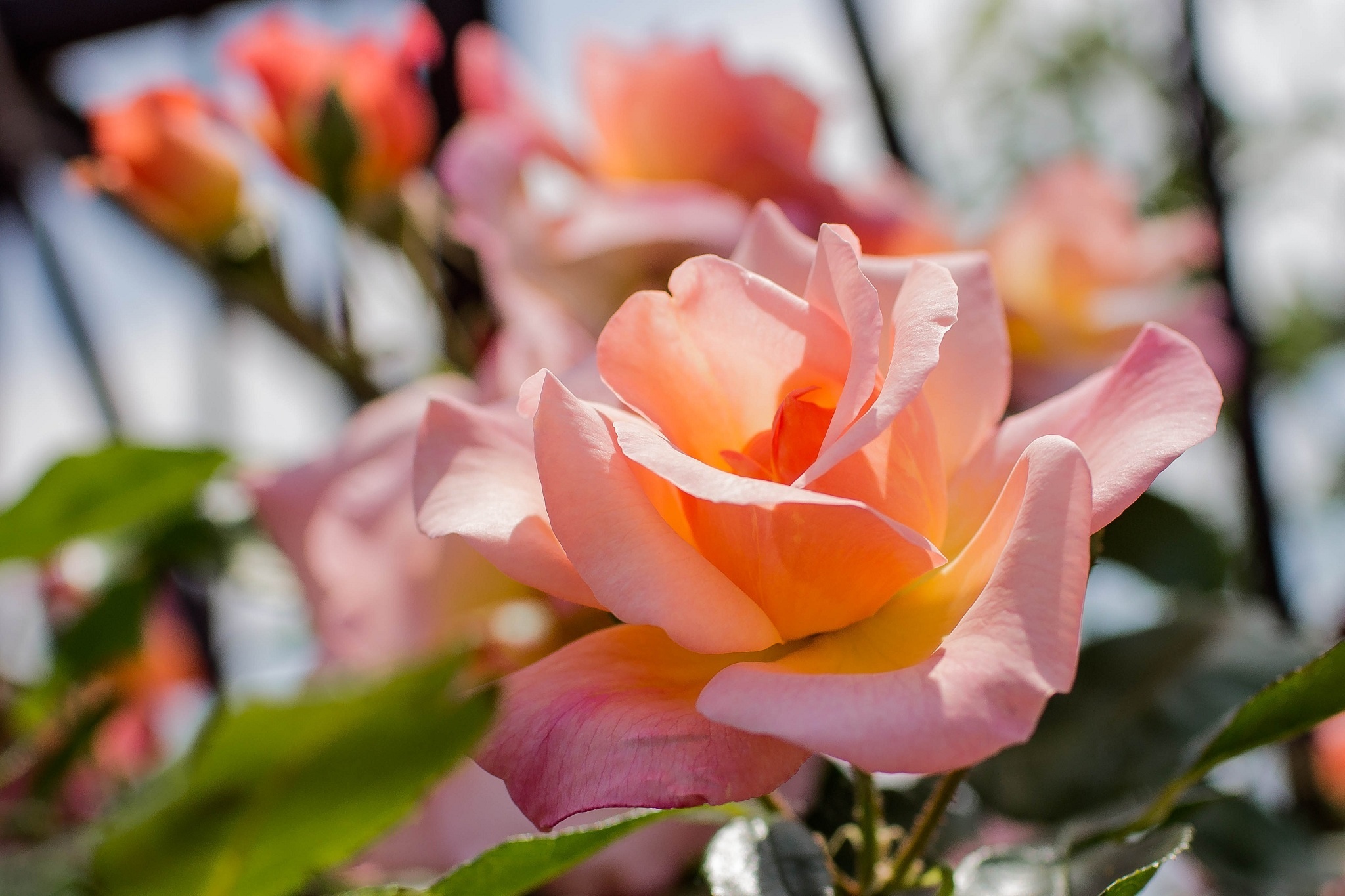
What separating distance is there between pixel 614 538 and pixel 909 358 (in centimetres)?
6

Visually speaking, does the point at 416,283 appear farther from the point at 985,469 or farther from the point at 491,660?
the point at 985,469

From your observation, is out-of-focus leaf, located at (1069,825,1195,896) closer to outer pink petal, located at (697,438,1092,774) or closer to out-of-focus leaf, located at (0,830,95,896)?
outer pink petal, located at (697,438,1092,774)

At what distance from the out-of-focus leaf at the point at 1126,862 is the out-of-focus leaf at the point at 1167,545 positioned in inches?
11.0

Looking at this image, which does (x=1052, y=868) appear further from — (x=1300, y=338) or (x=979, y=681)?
(x=1300, y=338)

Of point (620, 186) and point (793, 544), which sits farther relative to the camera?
point (620, 186)

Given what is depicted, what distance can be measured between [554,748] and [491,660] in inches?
5.6

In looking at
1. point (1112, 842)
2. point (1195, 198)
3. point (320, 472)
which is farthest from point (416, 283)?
point (1195, 198)

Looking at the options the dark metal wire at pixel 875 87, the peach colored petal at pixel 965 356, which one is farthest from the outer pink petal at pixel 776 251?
the dark metal wire at pixel 875 87

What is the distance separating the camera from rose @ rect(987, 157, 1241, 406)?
0.46 metres

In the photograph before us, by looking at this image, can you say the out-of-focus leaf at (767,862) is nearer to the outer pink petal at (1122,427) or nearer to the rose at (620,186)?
the outer pink petal at (1122,427)

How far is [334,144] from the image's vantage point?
0.47 m

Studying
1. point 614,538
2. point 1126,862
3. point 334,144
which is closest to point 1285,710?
point 1126,862

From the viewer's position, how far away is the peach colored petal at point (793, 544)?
0.17 metres

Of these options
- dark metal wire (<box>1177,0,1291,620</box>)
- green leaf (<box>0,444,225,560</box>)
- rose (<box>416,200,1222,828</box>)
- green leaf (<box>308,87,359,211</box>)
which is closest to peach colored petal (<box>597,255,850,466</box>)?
rose (<box>416,200,1222,828</box>)
